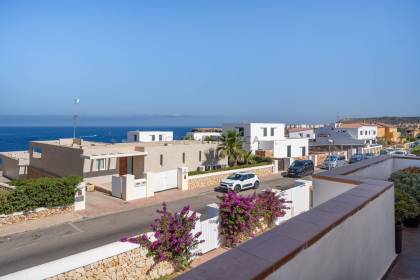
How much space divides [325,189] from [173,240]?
4983mm

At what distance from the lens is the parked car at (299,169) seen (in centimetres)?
3064

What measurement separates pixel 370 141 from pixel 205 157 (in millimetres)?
49209

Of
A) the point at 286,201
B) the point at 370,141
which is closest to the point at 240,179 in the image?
the point at 286,201

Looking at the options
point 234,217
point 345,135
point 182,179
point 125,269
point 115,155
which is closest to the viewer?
point 125,269

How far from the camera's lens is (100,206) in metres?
19.6

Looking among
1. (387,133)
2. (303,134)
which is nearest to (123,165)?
(303,134)

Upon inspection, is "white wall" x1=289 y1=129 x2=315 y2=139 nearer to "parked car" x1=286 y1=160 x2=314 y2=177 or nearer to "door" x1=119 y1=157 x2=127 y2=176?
"parked car" x1=286 y1=160 x2=314 y2=177

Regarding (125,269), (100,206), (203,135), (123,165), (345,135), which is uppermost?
(203,135)

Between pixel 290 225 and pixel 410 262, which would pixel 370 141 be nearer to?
pixel 410 262

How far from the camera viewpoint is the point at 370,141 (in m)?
67.9

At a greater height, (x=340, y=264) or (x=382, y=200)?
(x=382, y=200)

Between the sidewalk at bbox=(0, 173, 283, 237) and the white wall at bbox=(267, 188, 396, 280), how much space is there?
14780 millimetres

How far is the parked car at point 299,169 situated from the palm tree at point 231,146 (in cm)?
493

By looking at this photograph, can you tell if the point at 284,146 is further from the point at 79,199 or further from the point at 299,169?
the point at 79,199
